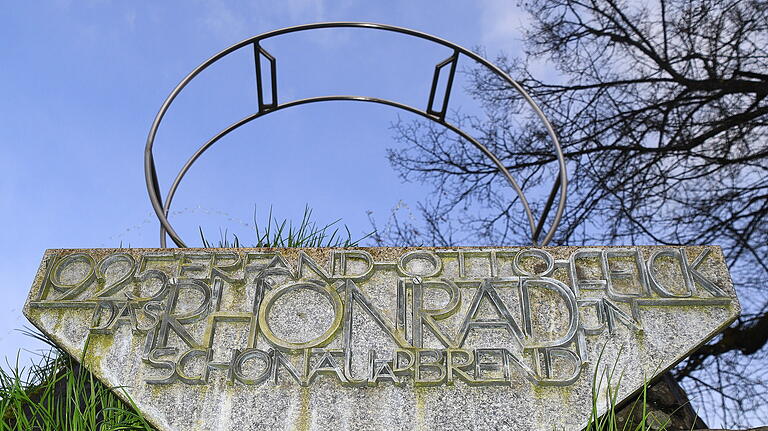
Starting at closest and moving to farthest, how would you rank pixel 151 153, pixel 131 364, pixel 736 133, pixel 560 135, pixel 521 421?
pixel 521 421 → pixel 131 364 → pixel 151 153 → pixel 736 133 → pixel 560 135

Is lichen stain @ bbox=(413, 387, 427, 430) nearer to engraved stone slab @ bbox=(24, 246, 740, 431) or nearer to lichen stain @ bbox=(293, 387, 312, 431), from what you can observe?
engraved stone slab @ bbox=(24, 246, 740, 431)

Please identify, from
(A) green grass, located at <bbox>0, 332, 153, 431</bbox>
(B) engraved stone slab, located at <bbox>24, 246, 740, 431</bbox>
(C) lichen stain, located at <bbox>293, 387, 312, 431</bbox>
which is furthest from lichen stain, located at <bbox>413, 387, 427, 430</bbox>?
(A) green grass, located at <bbox>0, 332, 153, 431</bbox>

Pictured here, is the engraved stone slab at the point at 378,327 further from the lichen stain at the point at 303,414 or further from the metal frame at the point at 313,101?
the metal frame at the point at 313,101

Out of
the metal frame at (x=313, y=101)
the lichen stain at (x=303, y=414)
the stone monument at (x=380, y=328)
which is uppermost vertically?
the metal frame at (x=313, y=101)

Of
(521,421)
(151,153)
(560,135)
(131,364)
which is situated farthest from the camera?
(560,135)

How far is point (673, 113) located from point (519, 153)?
3.46ft

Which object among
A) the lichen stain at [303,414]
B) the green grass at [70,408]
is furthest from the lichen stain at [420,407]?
the green grass at [70,408]

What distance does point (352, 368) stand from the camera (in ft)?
6.67

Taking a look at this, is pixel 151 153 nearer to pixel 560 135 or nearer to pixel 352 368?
pixel 352 368

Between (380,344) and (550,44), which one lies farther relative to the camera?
(550,44)

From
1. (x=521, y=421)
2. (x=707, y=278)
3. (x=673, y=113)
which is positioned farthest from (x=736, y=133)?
(x=521, y=421)

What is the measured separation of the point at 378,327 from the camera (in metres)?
2.10

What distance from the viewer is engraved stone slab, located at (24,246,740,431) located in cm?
198

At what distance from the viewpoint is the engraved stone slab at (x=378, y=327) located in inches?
78.1
